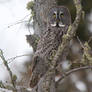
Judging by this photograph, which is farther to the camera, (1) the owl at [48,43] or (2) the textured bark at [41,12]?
(2) the textured bark at [41,12]

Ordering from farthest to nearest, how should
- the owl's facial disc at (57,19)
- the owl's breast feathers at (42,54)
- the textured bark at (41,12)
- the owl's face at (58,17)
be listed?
the owl's facial disc at (57,19) < the owl's face at (58,17) < the textured bark at (41,12) < the owl's breast feathers at (42,54)

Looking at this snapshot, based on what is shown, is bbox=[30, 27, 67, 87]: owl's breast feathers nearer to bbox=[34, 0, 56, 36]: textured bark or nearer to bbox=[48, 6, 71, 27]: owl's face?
bbox=[34, 0, 56, 36]: textured bark

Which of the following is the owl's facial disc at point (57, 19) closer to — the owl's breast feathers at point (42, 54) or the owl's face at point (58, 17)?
the owl's face at point (58, 17)

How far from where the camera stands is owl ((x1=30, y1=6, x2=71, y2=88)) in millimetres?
5859

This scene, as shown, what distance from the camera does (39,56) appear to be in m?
5.91

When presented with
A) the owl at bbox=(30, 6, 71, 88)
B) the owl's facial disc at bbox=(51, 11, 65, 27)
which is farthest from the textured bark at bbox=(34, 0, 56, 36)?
the owl's facial disc at bbox=(51, 11, 65, 27)

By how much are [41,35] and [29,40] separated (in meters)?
0.21

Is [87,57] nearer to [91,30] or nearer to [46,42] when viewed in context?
[46,42]

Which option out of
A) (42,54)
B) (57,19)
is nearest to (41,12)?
(57,19)

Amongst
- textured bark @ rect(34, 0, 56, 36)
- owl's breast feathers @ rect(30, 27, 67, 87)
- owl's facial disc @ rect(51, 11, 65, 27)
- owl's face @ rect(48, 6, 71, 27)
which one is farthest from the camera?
owl's facial disc @ rect(51, 11, 65, 27)

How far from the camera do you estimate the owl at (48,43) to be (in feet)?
19.2

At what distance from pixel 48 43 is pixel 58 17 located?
0.66 m

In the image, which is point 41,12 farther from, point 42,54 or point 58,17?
point 42,54

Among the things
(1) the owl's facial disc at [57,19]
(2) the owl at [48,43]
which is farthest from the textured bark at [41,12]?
(1) the owl's facial disc at [57,19]
